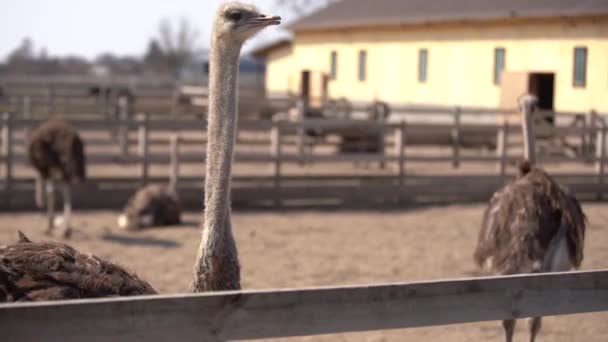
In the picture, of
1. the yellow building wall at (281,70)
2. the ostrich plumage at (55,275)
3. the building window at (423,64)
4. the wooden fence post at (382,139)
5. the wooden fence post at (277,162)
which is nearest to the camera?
the ostrich plumage at (55,275)

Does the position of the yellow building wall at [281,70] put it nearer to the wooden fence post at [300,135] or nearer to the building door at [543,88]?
the building door at [543,88]

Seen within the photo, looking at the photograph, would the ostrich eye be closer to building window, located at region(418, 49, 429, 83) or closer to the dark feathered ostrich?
the dark feathered ostrich

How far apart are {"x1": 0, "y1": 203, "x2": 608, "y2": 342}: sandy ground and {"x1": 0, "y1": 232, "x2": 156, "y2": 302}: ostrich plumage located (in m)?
2.63

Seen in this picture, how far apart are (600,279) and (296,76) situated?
30.3m

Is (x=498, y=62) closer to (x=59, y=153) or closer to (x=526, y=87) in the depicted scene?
(x=526, y=87)

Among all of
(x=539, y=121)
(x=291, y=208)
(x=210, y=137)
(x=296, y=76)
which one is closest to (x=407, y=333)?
(x=210, y=137)

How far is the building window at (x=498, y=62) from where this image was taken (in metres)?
21.8

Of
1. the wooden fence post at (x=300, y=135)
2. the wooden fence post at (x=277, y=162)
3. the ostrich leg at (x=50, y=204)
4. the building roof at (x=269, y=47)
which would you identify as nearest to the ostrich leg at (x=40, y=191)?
the ostrich leg at (x=50, y=204)

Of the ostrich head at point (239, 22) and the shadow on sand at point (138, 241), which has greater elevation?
the ostrich head at point (239, 22)

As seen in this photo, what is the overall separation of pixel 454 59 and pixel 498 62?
7.37ft

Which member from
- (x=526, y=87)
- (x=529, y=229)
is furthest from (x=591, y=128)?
(x=529, y=229)

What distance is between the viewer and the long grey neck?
12.5ft

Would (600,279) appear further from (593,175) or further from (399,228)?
(593,175)

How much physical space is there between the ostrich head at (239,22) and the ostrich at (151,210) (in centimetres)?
691
